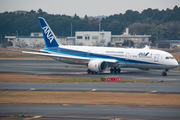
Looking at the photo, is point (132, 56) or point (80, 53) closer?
point (132, 56)

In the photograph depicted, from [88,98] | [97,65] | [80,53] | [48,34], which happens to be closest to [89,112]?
[88,98]

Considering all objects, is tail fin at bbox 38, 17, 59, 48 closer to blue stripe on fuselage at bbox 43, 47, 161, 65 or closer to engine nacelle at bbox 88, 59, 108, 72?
blue stripe on fuselage at bbox 43, 47, 161, 65

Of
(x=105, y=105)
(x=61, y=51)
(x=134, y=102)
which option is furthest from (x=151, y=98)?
(x=61, y=51)

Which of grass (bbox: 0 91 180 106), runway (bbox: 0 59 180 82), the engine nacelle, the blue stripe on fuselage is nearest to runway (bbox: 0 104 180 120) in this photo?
grass (bbox: 0 91 180 106)

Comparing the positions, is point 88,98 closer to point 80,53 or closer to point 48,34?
point 80,53

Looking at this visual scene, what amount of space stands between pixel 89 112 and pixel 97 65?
2685 centimetres

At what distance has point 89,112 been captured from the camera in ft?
66.8

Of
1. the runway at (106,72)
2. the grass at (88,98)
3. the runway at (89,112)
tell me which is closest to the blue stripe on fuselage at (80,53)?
the runway at (106,72)

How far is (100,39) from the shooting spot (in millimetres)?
138500

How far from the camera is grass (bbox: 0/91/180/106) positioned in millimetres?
24188

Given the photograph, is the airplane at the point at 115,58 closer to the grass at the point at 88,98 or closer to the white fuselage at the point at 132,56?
the white fuselage at the point at 132,56

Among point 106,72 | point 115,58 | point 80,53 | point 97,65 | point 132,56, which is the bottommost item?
point 106,72

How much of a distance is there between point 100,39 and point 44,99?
115m

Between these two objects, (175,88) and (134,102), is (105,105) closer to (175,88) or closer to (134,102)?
(134,102)
